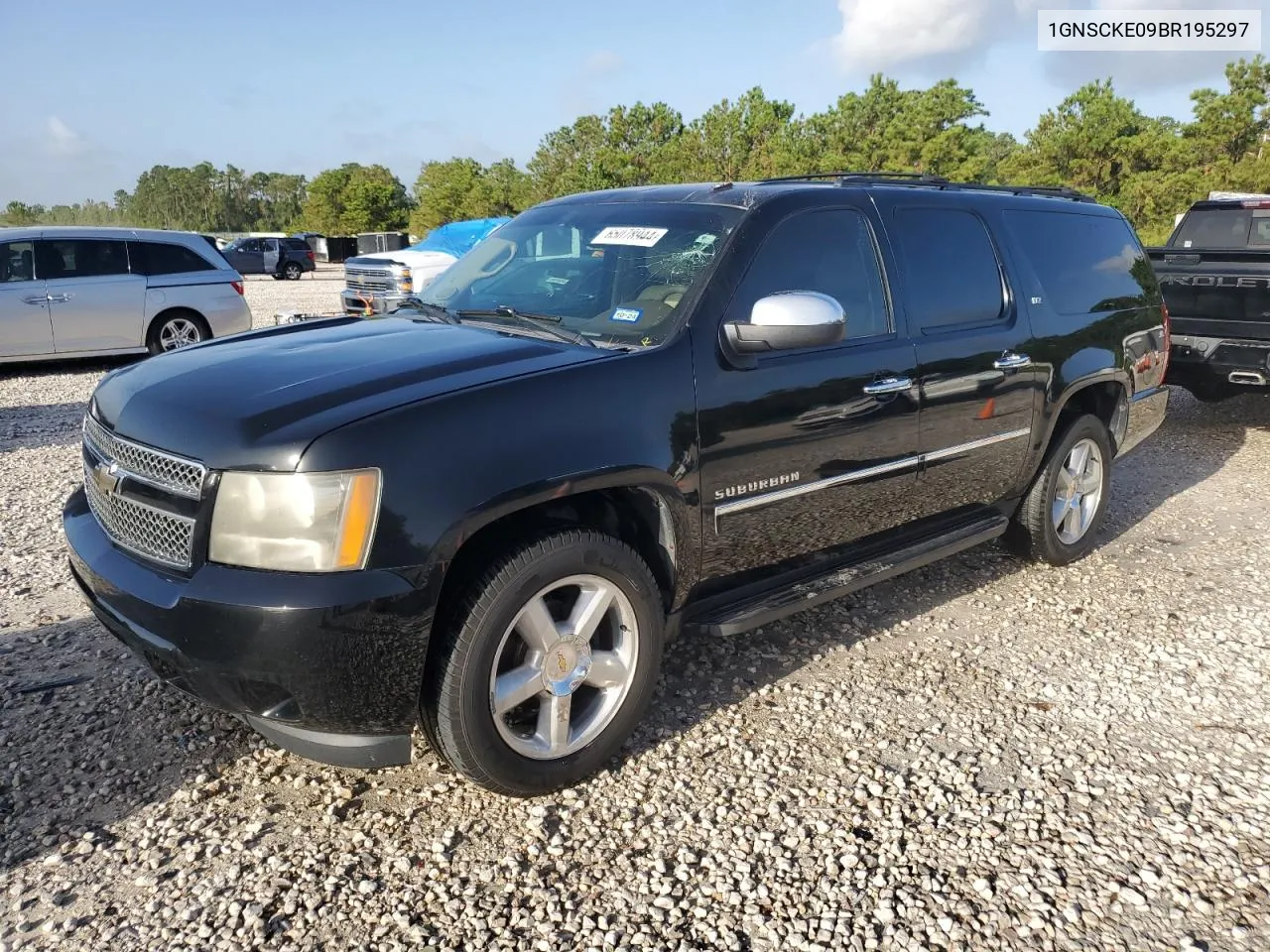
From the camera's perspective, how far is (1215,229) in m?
9.41

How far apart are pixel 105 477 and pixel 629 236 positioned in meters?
2.01

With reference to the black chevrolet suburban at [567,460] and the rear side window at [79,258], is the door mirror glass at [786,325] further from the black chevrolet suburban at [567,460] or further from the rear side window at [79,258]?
the rear side window at [79,258]

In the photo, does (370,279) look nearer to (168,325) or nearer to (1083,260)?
(168,325)

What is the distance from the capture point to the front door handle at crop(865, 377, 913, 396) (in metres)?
3.62

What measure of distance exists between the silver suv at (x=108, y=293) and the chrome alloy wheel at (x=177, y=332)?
0.04ft

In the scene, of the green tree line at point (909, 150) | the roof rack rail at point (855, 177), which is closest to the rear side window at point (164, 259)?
the roof rack rail at point (855, 177)

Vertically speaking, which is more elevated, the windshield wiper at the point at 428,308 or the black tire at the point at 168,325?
the windshield wiper at the point at 428,308

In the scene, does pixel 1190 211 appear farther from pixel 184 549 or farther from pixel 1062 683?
pixel 184 549

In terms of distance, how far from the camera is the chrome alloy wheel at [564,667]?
9.16 feet

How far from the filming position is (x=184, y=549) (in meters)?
2.54

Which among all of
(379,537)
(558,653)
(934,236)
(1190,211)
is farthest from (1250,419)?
(379,537)

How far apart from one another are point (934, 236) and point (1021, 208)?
0.90 m

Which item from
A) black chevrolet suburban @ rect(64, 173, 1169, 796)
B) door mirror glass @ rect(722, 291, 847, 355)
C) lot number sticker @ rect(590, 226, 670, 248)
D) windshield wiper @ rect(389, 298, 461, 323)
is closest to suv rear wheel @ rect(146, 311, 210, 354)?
windshield wiper @ rect(389, 298, 461, 323)

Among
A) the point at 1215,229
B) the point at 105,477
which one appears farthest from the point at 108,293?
the point at 1215,229
